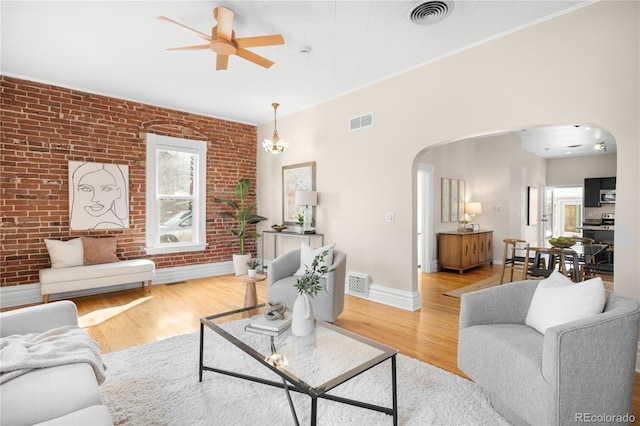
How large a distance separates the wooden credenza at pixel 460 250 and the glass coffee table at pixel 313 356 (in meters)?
4.60

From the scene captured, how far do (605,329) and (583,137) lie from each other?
6.95 m

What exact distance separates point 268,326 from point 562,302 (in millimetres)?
1777

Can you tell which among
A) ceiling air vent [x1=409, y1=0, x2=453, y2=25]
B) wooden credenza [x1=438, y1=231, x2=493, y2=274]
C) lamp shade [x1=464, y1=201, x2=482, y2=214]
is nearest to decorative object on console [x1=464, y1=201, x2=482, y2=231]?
lamp shade [x1=464, y1=201, x2=482, y2=214]

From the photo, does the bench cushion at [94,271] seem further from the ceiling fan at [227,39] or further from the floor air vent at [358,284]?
the ceiling fan at [227,39]

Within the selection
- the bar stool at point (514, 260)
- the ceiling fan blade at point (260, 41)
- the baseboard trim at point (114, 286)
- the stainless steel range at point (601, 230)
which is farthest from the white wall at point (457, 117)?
the stainless steel range at point (601, 230)

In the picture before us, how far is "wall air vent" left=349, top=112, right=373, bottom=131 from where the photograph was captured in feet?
14.4

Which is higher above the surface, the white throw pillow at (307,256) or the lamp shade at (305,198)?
the lamp shade at (305,198)

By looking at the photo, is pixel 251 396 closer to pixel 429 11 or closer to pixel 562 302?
pixel 562 302

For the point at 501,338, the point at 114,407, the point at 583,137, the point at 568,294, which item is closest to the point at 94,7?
the point at 114,407

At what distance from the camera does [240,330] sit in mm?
2154

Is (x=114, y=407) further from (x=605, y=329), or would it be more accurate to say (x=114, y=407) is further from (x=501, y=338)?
(x=605, y=329)

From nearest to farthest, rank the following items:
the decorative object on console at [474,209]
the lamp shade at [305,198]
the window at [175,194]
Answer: the lamp shade at [305,198]
the window at [175,194]
the decorative object on console at [474,209]

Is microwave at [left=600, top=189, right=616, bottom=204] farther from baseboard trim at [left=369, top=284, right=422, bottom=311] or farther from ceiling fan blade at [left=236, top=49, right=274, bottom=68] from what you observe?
ceiling fan blade at [left=236, top=49, right=274, bottom=68]

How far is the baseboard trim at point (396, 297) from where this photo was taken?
13.0 ft
